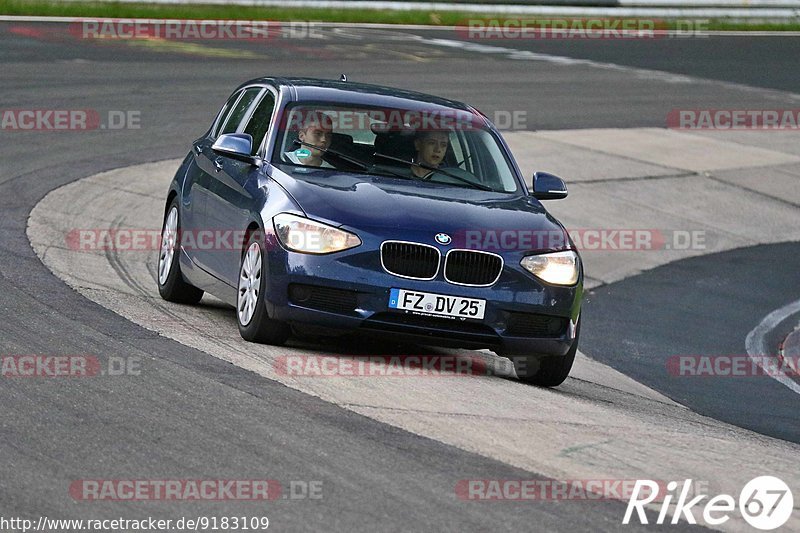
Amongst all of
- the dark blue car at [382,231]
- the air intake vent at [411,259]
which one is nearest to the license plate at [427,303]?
the dark blue car at [382,231]

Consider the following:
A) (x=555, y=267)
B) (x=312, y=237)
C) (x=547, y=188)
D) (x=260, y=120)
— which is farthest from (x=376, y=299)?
(x=260, y=120)

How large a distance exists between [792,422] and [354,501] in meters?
5.09

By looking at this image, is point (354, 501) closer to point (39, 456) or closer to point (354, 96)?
point (39, 456)

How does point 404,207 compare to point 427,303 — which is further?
point 404,207

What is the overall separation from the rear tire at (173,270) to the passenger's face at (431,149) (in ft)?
6.53

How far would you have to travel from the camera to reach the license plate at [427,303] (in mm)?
→ 8375

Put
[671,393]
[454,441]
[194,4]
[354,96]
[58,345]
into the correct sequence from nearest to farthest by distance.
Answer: [454,441] → [58,345] → [354,96] → [671,393] → [194,4]

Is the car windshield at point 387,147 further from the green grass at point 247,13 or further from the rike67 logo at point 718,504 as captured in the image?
the green grass at point 247,13

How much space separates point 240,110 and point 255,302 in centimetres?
238

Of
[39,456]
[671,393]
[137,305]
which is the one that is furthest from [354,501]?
[671,393]

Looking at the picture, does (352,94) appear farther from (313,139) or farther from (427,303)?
(427,303)

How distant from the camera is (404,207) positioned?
869 centimetres

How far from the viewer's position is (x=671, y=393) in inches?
425

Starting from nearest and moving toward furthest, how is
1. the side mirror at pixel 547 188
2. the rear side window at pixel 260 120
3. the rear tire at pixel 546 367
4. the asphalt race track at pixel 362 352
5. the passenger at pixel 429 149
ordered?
the asphalt race track at pixel 362 352, the rear tire at pixel 546 367, the passenger at pixel 429 149, the side mirror at pixel 547 188, the rear side window at pixel 260 120
